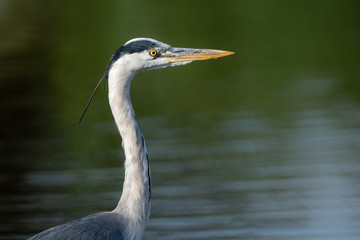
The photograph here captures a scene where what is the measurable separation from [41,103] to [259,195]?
20.1 ft

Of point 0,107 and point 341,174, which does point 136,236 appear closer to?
point 341,174

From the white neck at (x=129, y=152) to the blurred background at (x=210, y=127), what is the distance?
2078 mm

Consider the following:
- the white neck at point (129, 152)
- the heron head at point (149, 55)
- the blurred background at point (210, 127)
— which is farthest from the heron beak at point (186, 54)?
the blurred background at point (210, 127)

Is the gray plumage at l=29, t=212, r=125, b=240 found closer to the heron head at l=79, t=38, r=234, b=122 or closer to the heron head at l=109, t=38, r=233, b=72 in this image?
the heron head at l=79, t=38, r=234, b=122

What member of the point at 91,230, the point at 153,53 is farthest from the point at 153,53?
the point at 91,230

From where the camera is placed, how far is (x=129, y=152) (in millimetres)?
5578

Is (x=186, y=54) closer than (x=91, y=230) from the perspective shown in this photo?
No

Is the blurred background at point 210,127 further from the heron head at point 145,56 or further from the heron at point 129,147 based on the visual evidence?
the heron head at point 145,56

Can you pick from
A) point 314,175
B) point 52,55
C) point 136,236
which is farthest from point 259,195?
point 52,55

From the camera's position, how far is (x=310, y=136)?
10.4 m

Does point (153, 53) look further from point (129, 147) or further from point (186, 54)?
point (129, 147)

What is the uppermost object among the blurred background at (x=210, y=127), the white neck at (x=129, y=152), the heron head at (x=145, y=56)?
the heron head at (x=145, y=56)

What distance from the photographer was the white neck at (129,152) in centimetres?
554

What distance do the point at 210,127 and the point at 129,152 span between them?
581 cm
